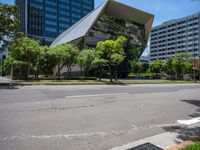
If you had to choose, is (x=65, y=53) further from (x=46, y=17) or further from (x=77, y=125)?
(x=46, y=17)

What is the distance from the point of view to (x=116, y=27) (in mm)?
59375

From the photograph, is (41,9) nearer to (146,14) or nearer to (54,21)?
(54,21)

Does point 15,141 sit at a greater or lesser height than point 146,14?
lesser

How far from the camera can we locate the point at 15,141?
520 cm

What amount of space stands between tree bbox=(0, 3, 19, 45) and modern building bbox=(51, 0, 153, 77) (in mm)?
29122

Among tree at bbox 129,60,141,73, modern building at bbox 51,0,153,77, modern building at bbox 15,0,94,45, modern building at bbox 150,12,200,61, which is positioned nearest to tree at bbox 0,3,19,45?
modern building at bbox 51,0,153,77

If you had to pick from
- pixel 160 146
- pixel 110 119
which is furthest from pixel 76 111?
pixel 160 146

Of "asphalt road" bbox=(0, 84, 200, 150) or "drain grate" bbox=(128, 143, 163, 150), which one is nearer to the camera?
"drain grate" bbox=(128, 143, 163, 150)

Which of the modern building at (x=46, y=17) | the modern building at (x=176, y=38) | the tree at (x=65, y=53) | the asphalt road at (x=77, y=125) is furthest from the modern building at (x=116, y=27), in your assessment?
A: the modern building at (x=176, y=38)

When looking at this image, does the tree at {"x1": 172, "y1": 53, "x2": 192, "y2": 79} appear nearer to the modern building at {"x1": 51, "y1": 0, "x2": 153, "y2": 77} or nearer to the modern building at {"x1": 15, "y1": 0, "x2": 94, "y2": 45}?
the modern building at {"x1": 51, "y1": 0, "x2": 153, "y2": 77}

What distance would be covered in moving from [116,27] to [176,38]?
94313 millimetres

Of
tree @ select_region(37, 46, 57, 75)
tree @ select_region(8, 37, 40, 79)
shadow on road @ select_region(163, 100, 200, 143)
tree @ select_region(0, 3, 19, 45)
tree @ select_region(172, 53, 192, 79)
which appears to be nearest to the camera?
shadow on road @ select_region(163, 100, 200, 143)

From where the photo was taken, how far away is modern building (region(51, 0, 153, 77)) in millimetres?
53372

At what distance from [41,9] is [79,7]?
25129 mm
